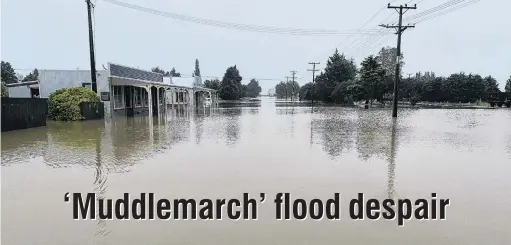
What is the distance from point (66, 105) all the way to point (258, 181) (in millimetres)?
18498

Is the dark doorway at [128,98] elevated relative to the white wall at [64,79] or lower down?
lower down

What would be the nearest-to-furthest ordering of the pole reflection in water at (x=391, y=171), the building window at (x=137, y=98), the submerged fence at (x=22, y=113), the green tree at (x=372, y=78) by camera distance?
the pole reflection in water at (x=391, y=171), the submerged fence at (x=22, y=113), the building window at (x=137, y=98), the green tree at (x=372, y=78)

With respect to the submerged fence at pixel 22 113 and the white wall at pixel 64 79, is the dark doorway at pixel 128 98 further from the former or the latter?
the submerged fence at pixel 22 113

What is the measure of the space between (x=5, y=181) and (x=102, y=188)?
2.13 meters

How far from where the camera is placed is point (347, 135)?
14617 mm

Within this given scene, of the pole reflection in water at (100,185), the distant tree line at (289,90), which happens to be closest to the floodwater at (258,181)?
the pole reflection in water at (100,185)

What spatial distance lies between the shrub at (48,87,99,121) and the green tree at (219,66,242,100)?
62995mm

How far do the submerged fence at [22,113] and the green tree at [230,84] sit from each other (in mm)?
67254

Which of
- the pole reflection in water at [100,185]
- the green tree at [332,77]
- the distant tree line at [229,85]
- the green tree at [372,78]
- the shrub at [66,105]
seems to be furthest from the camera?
the distant tree line at [229,85]

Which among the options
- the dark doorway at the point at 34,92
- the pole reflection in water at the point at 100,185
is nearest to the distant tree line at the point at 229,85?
the dark doorway at the point at 34,92

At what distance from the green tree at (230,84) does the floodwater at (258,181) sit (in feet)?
237

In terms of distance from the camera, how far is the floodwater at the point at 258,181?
4.52 m

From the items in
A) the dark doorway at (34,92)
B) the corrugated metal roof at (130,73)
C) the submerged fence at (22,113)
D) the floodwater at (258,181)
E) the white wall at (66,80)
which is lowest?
the floodwater at (258,181)

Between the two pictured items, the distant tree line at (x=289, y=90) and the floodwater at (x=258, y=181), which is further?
the distant tree line at (x=289, y=90)
